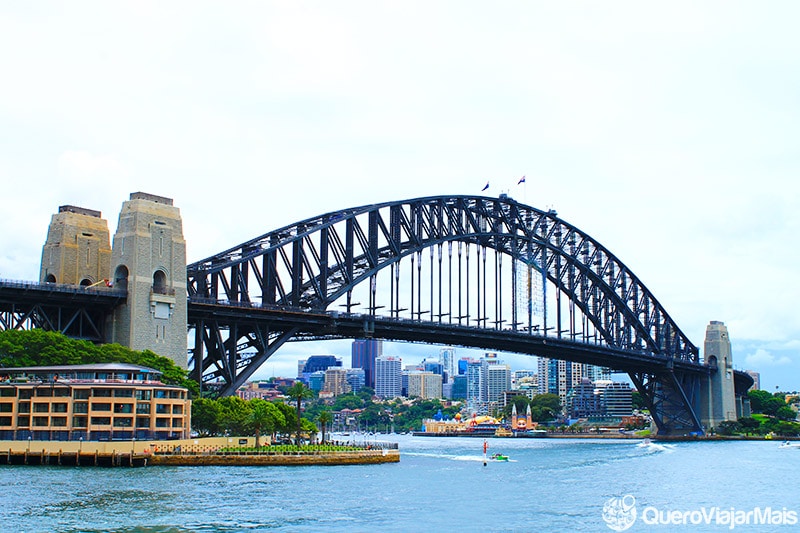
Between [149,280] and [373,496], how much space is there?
38174mm

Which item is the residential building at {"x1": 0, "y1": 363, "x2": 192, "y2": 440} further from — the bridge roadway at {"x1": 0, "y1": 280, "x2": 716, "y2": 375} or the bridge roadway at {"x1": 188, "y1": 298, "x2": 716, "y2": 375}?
the bridge roadway at {"x1": 188, "y1": 298, "x2": 716, "y2": 375}

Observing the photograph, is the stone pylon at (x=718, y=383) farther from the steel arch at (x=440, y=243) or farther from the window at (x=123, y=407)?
the window at (x=123, y=407)

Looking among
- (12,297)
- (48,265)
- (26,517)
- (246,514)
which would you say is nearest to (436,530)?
(246,514)

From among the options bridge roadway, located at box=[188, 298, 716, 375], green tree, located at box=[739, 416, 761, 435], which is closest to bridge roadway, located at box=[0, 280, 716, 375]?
bridge roadway, located at box=[188, 298, 716, 375]

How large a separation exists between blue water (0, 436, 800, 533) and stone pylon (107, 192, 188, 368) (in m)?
16.7

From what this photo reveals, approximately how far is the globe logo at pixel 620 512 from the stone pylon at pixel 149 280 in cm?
4437

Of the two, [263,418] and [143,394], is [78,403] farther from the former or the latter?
→ [263,418]

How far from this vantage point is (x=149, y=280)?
95.1 metres

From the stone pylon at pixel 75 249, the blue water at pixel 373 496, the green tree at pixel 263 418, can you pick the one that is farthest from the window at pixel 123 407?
the stone pylon at pixel 75 249

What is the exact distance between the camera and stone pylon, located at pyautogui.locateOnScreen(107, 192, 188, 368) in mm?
94062

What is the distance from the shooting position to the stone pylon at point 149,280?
94062 mm

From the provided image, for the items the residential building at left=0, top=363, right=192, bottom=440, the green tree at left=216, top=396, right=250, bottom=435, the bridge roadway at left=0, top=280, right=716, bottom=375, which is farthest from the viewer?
the green tree at left=216, top=396, right=250, bottom=435

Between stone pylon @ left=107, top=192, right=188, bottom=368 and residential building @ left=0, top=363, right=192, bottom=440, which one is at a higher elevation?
stone pylon @ left=107, top=192, right=188, bottom=368

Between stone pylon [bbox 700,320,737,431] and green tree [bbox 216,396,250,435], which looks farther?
stone pylon [bbox 700,320,737,431]
